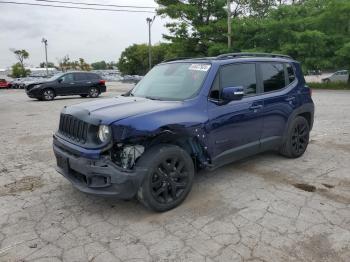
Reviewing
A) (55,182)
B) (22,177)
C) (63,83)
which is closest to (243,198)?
(55,182)

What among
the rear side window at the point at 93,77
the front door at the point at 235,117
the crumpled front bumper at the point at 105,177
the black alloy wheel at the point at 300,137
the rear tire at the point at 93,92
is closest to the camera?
the crumpled front bumper at the point at 105,177

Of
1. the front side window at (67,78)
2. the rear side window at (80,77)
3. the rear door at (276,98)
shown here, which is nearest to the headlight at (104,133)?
the rear door at (276,98)

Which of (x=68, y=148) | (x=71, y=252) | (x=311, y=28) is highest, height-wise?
(x=311, y=28)

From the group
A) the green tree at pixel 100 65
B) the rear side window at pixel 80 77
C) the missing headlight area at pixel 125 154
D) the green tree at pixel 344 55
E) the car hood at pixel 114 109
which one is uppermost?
the green tree at pixel 100 65

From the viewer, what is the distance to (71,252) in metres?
3.25

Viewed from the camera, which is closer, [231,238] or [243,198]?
[231,238]

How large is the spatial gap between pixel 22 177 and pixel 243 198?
3.38 meters

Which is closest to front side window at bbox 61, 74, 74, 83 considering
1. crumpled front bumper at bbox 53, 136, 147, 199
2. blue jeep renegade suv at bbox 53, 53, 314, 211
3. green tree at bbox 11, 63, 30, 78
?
blue jeep renegade suv at bbox 53, 53, 314, 211

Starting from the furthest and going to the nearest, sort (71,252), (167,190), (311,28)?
(311,28) < (167,190) < (71,252)

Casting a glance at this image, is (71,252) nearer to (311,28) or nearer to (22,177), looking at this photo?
(22,177)

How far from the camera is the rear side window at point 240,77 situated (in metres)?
4.75

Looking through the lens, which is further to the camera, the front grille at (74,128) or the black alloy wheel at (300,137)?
the black alloy wheel at (300,137)

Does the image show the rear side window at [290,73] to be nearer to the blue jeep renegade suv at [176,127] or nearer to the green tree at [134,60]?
the blue jeep renegade suv at [176,127]

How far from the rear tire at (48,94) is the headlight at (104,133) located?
656 inches
